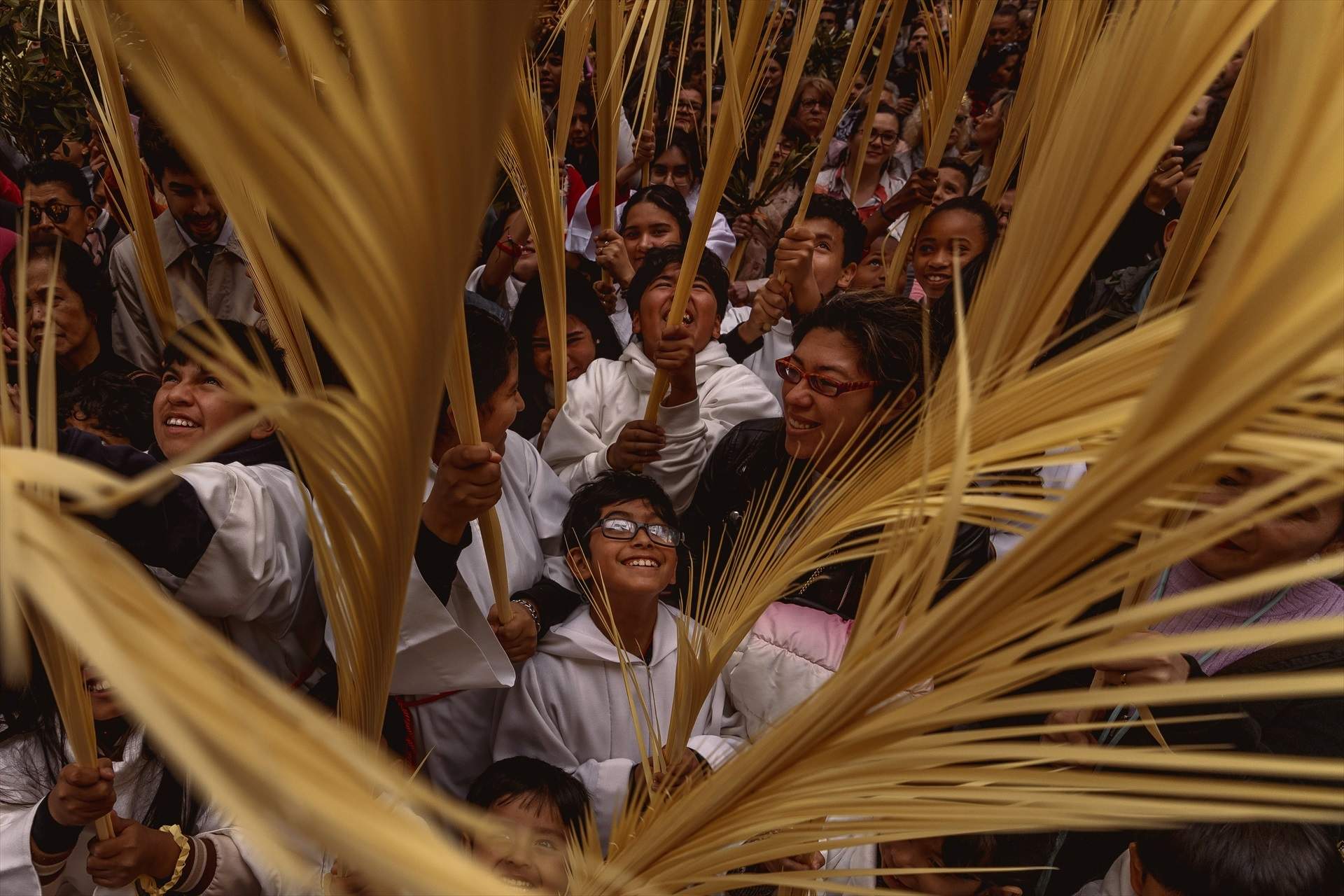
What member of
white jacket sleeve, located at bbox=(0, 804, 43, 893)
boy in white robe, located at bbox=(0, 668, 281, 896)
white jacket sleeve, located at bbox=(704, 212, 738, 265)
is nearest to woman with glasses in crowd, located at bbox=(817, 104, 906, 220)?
white jacket sleeve, located at bbox=(704, 212, 738, 265)

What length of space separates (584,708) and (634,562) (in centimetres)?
21

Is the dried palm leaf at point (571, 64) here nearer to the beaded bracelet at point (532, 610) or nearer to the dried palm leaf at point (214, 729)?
the beaded bracelet at point (532, 610)

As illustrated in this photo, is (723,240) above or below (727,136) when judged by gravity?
below

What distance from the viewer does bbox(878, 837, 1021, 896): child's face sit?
39.1 inches

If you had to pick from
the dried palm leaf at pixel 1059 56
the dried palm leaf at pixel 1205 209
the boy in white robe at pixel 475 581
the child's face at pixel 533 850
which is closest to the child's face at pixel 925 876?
the child's face at pixel 533 850

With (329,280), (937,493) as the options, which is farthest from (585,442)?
(329,280)

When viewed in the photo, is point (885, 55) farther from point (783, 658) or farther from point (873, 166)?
point (873, 166)

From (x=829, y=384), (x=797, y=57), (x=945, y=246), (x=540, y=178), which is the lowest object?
(x=829, y=384)

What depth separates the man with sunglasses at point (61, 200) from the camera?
6.57 feet

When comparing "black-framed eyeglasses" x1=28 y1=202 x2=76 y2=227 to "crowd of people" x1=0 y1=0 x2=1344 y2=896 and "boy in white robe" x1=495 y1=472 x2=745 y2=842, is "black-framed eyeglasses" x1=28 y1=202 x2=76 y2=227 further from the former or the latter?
"boy in white robe" x1=495 y1=472 x2=745 y2=842

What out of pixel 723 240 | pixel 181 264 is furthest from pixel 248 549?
pixel 723 240

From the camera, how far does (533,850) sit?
88 centimetres

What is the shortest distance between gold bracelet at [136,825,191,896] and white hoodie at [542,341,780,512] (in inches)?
33.5

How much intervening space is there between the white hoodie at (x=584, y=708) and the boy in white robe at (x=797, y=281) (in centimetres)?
72
